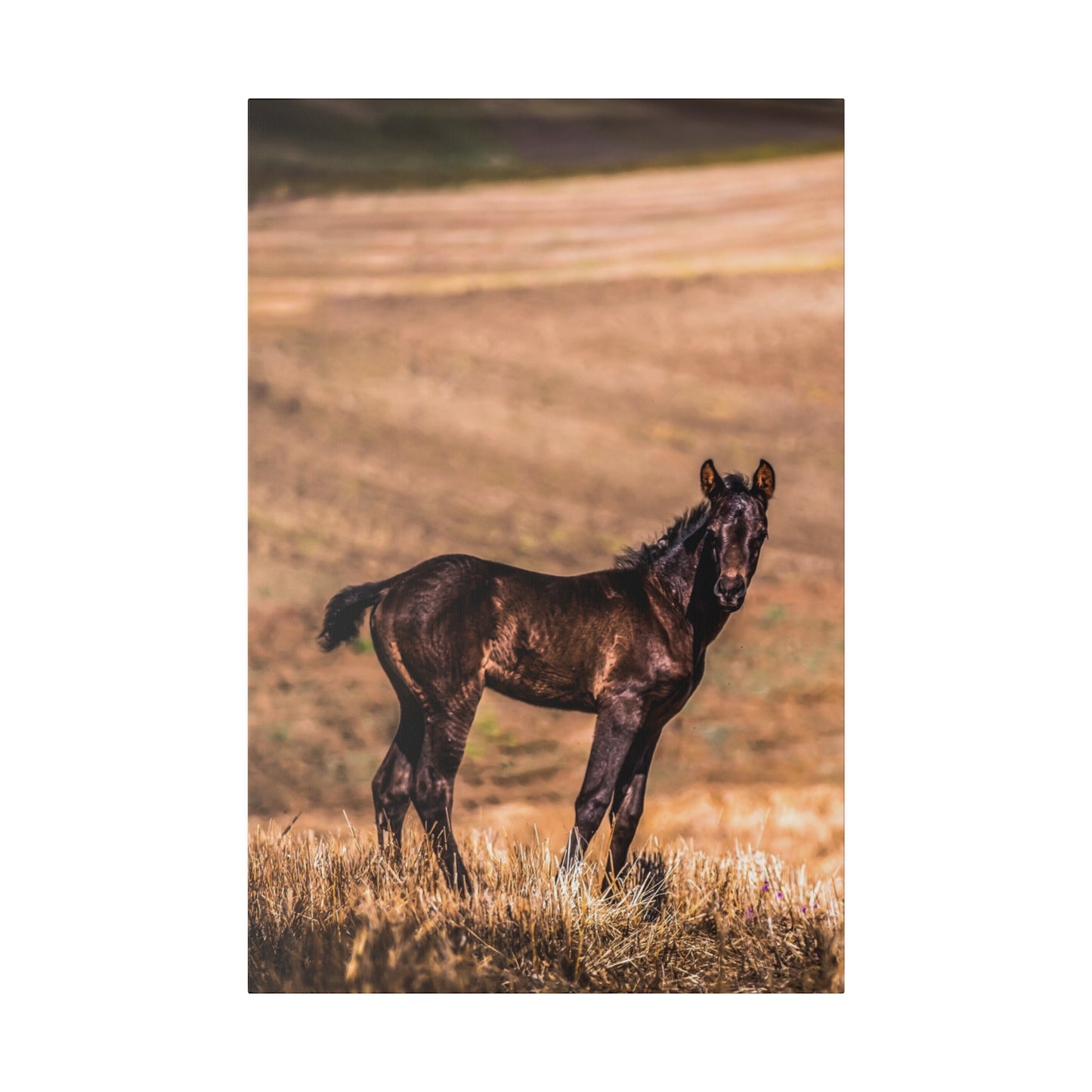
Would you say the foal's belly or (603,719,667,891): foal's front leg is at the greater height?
the foal's belly

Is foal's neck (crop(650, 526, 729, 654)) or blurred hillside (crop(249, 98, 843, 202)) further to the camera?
blurred hillside (crop(249, 98, 843, 202))

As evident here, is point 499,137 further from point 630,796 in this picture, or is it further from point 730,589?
point 630,796

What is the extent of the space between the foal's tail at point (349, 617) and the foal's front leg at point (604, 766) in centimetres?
75

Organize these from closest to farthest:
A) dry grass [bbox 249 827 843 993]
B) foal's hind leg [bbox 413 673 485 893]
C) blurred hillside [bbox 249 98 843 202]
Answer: dry grass [bbox 249 827 843 993], foal's hind leg [bbox 413 673 485 893], blurred hillside [bbox 249 98 843 202]

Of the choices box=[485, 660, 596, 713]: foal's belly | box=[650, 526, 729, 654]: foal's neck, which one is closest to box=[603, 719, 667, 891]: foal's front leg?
box=[485, 660, 596, 713]: foal's belly

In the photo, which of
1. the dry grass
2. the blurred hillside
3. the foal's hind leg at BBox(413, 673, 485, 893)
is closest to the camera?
the dry grass

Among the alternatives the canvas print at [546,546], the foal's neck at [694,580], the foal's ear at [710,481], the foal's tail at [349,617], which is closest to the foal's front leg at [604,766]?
the canvas print at [546,546]

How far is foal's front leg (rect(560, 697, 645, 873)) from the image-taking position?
143 inches

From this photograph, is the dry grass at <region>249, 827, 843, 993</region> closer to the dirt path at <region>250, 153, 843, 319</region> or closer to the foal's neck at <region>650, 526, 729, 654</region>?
the foal's neck at <region>650, 526, 729, 654</region>

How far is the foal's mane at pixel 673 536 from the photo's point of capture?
3.71 m

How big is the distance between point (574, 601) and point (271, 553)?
905 millimetres

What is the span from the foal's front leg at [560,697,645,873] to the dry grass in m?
0.09

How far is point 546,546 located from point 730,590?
21.8 inches

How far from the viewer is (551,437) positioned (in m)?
3.81
